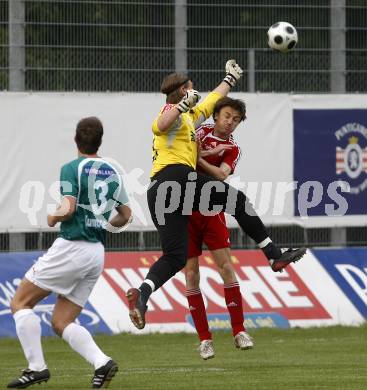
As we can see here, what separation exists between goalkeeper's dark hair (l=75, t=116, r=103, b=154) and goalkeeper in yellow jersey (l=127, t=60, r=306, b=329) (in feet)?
4.58

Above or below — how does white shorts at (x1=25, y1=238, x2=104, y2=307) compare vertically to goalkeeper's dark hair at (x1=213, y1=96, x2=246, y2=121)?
below

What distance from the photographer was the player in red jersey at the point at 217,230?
1220cm

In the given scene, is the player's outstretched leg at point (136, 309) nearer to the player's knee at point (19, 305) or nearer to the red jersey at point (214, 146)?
the player's knee at point (19, 305)

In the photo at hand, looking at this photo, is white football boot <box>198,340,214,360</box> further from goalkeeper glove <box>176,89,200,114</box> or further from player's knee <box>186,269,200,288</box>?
goalkeeper glove <box>176,89,200,114</box>

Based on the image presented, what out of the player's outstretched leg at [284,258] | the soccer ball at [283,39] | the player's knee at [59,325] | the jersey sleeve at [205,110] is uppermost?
the soccer ball at [283,39]

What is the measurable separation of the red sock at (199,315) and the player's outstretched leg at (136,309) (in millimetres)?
1821

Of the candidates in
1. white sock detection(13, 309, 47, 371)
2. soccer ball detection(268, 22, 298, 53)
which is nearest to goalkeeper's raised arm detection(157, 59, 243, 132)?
soccer ball detection(268, 22, 298, 53)

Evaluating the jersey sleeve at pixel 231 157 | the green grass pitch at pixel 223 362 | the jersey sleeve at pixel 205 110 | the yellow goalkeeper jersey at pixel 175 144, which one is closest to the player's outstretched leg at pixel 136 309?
the green grass pitch at pixel 223 362

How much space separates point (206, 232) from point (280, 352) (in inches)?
98.5

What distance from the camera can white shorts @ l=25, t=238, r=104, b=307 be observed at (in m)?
9.99

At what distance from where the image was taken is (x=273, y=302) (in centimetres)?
1736

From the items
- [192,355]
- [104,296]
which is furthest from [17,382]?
[104,296]

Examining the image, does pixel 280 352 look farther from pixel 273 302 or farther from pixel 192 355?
pixel 273 302

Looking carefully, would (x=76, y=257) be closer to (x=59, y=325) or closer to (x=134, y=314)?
(x=59, y=325)
